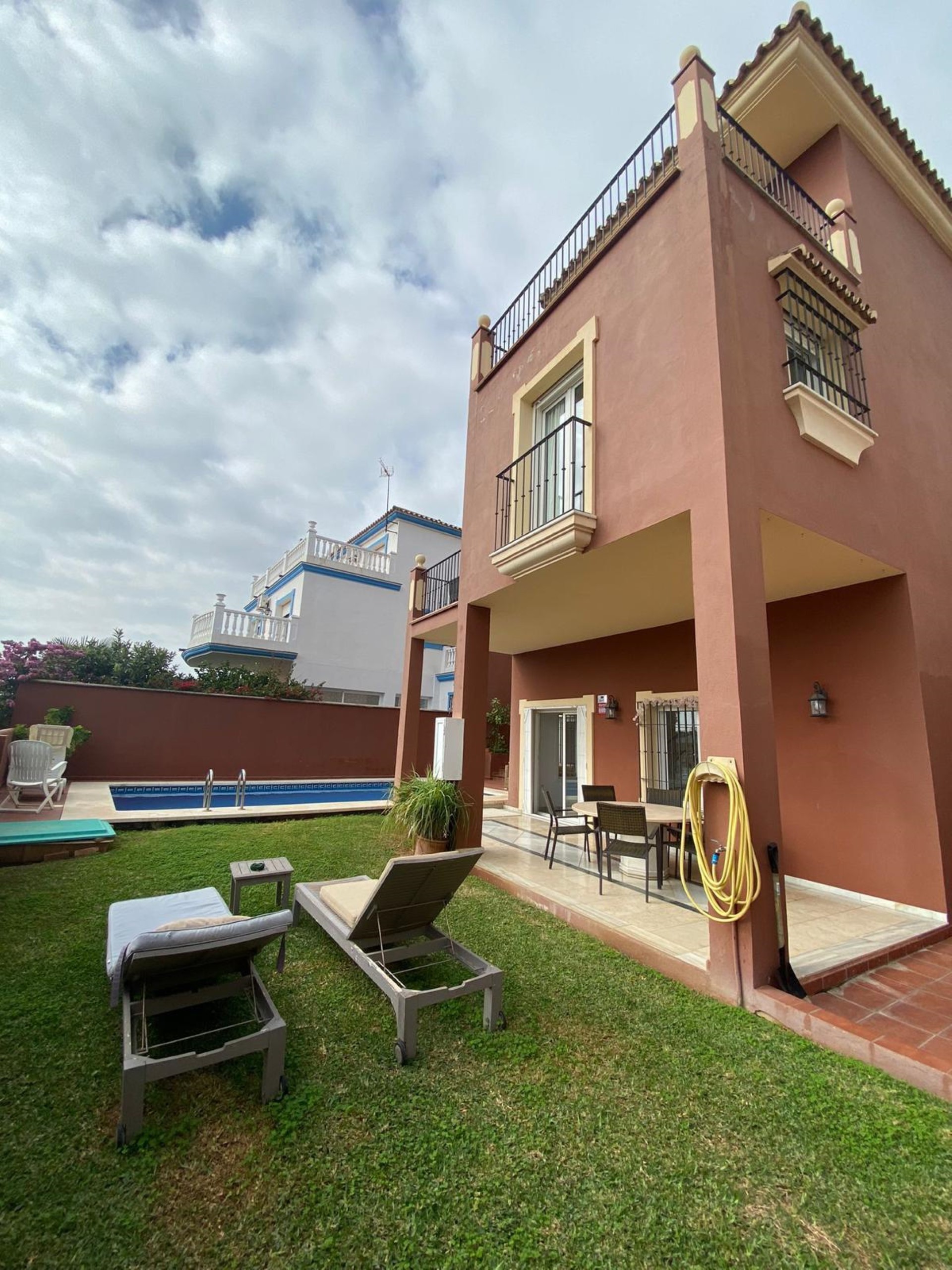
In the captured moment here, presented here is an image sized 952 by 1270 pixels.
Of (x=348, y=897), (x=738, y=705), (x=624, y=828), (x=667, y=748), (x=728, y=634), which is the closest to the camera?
(x=738, y=705)

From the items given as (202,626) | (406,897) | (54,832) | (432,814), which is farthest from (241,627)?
(406,897)

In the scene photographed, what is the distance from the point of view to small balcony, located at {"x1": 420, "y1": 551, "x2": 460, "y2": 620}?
9289mm

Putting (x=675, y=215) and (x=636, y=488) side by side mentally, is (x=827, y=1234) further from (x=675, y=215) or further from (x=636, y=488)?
(x=675, y=215)

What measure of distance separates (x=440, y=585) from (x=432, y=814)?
4.84m

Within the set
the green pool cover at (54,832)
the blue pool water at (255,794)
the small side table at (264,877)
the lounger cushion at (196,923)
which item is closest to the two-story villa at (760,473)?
the small side table at (264,877)

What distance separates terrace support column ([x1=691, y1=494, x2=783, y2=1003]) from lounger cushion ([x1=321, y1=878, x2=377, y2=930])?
2.40 m

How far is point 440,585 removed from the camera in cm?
1008

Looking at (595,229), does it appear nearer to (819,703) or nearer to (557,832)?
(819,703)

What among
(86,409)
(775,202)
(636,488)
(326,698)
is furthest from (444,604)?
(326,698)

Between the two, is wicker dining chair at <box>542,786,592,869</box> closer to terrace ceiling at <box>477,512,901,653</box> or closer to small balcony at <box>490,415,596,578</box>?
terrace ceiling at <box>477,512,901,653</box>

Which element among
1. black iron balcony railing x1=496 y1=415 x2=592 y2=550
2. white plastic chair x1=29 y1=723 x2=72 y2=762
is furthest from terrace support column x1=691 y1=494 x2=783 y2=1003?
white plastic chair x1=29 y1=723 x2=72 y2=762

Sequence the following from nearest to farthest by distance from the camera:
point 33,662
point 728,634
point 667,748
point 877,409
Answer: point 728,634, point 877,409, point 667,748, point 33,662

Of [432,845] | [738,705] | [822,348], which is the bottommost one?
[432,845]

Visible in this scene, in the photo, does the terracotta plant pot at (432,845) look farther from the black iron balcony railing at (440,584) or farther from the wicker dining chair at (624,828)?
the black iron balcony railing at (440,584)
